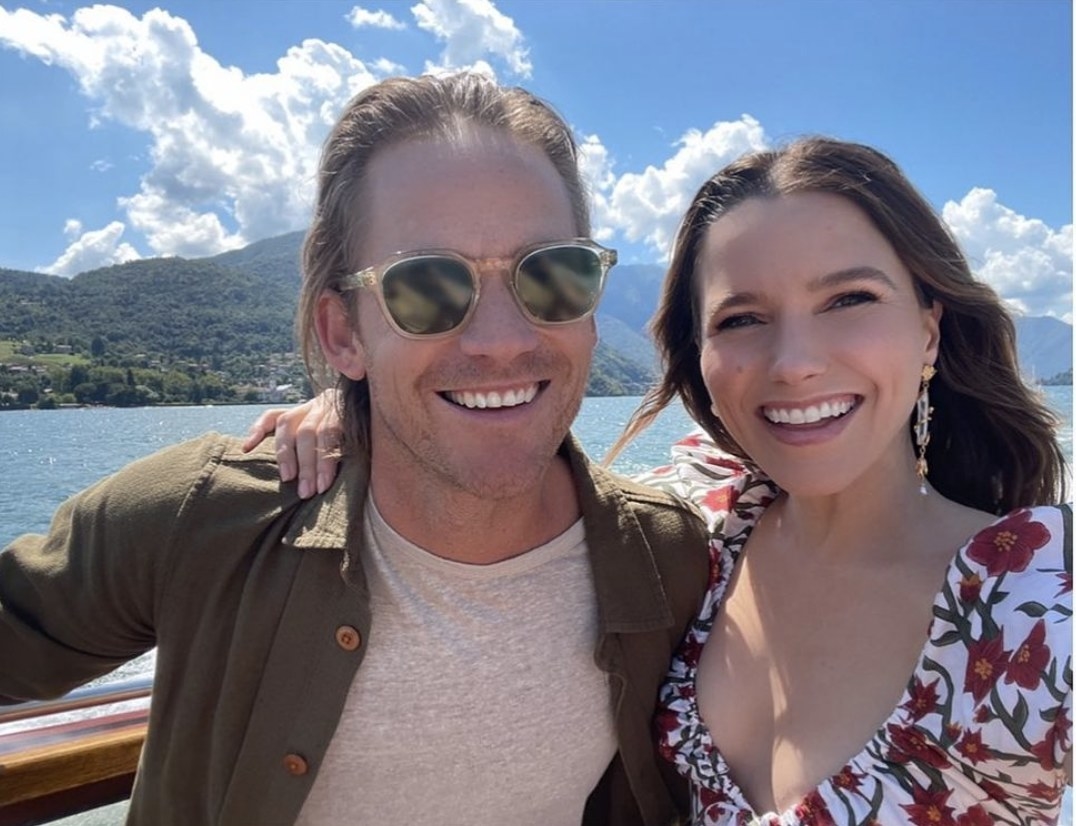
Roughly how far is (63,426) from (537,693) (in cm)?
4227

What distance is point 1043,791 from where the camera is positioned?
4.80 feet

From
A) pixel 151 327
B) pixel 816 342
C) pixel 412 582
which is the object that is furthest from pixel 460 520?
pixel 151 327

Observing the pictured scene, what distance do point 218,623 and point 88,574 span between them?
312mm

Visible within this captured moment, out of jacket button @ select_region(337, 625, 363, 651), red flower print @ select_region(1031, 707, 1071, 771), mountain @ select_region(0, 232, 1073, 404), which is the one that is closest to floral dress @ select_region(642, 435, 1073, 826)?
red flower print @ select_region(1031, 707, 1071, 771)

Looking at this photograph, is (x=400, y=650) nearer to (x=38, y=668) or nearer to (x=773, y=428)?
(x=38, y=668)

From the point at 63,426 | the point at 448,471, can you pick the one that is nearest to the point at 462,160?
the point at 448,471

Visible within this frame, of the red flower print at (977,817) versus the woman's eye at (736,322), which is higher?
the woman's eye at (736,322)

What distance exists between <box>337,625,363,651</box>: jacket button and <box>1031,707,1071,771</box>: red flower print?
138 centimetres

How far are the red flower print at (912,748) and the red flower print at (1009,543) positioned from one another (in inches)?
14.1

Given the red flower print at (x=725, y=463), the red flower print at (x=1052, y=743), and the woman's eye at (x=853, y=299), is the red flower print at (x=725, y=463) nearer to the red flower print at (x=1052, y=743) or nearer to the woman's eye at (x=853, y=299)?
the woman's eye at (x=853, y=299)

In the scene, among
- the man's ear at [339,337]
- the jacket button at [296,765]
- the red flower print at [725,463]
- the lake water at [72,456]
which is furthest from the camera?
the lake water at [72,456]

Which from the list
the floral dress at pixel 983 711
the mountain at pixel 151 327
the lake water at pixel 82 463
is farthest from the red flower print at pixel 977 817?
the mountain at pixel 151 327

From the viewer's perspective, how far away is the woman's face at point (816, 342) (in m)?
1.91

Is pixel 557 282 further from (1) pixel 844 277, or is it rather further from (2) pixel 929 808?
(2) pixel 929 808
